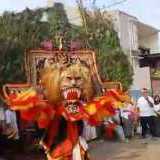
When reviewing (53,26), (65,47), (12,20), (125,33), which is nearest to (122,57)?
(125,33)

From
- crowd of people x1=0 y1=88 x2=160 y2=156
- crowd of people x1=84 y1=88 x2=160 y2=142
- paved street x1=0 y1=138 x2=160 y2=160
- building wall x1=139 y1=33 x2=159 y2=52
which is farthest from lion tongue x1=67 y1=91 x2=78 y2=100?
building wall x1=139 y1=33 x2=159 y2=52

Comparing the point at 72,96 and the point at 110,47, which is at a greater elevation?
the point at 110,47

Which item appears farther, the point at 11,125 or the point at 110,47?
the point at 110,47

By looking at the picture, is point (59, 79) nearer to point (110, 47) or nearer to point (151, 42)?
point (110, 47)

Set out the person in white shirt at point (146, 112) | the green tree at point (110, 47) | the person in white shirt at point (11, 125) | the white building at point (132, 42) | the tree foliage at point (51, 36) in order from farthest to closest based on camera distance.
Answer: the white building at point (132, 42)
the green tree at point (110, 47)
the person in white shirt at point (146, 112)
the tree foliage at point (51, 36)
the person in white shirt at point (11, 125)

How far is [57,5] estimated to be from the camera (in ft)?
65.3

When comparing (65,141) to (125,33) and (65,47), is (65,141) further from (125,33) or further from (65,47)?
(125,33)

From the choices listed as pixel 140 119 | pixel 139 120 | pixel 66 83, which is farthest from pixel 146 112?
pixel 66 83

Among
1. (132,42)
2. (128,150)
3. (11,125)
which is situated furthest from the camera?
(132,42)

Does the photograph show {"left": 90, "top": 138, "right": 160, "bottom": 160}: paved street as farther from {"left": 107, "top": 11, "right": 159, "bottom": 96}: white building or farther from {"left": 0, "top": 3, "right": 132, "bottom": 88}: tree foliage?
{"left": 107, "top": 11, "right": 159, "bottom": 96}: white building

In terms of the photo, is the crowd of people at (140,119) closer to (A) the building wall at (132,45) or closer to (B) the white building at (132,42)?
(A) the building wall at (132,45)

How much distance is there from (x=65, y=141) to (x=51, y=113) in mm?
390

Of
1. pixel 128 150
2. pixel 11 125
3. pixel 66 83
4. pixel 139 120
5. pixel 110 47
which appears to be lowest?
pixel 128 150

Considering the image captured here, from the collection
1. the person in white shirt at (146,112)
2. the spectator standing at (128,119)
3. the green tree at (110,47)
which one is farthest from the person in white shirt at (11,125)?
the green tree at (110,47)
